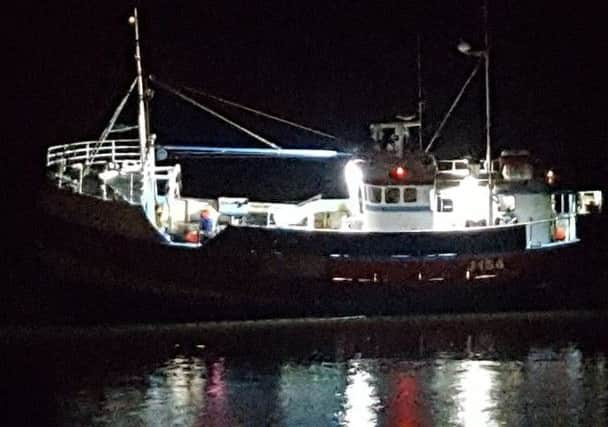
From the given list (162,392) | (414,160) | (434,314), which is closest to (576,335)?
(434,314)

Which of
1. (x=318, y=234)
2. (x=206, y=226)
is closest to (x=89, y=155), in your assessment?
(x=206, y=226)

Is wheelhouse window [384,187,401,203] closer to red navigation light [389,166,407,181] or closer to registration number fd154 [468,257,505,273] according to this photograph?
red navigation light [389,166,407,181]

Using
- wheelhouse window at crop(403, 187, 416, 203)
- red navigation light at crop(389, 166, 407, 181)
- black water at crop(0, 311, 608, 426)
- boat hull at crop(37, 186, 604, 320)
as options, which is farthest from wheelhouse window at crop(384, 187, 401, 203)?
black water at crop(0, 311, 608, 426)

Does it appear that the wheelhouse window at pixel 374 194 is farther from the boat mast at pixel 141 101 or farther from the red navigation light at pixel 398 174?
the boat mast at pixel 141 101

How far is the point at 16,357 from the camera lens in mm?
27141

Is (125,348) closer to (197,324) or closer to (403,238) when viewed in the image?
(197,324)

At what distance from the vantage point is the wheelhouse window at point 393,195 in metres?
31.7

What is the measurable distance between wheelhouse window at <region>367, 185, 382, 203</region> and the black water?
8.97 ft

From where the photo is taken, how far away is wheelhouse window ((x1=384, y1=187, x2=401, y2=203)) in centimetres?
3172

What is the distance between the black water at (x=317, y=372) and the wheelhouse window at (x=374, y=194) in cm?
274

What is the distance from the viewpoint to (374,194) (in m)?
31.8

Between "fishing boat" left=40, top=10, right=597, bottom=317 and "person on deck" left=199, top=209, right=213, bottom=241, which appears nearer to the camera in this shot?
"fishing boat" left=40, top=10, right=597, bottom=317

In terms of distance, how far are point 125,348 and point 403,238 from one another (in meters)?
6.91

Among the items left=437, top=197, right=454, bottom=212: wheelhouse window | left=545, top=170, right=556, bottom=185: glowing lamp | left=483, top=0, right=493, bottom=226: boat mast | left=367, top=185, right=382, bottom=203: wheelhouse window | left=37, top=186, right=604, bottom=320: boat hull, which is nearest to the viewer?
left=37, top=186, right=604, bottom=320: boat hull
